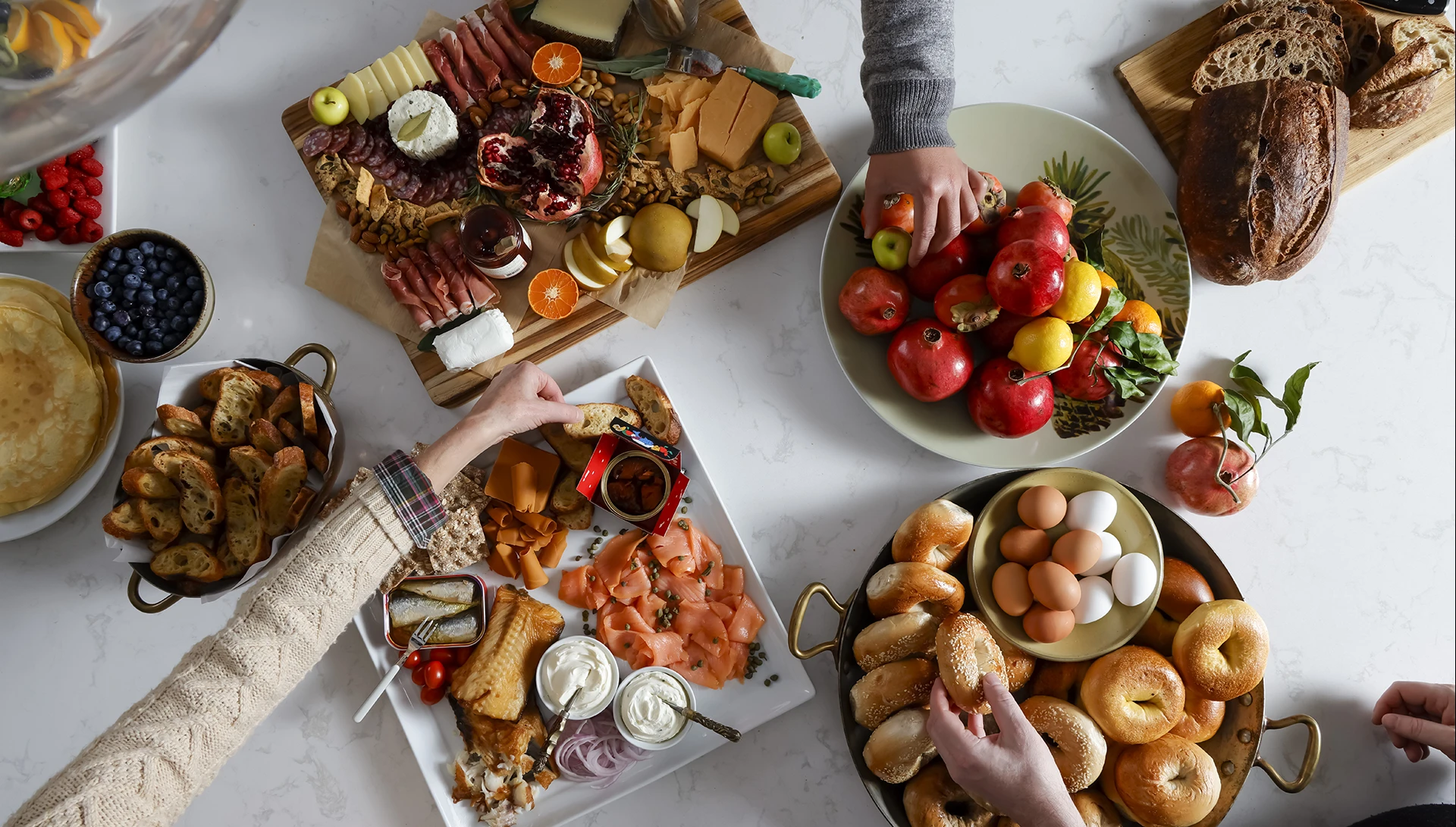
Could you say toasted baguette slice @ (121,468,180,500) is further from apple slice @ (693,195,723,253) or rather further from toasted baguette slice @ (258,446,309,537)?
apple slice @ (693,195,723,253)

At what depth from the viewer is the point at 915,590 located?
56.0 inches

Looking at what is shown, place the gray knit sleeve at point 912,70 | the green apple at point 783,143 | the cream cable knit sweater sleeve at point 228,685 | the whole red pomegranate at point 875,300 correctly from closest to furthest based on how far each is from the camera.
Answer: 1. the cream cable knit sweater sleeve at point 228,685
2. the gray knit sleeve at point 912,70
3. the whole red pomegranate at point 875,300
4. the green apple at point 783,143

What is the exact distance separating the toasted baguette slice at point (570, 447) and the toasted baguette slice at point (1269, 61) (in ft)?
4.62

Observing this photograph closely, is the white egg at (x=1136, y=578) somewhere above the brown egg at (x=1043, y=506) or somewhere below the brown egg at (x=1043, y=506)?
below

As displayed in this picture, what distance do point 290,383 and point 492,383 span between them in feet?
1.25

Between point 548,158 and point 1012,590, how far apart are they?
1.16 meters

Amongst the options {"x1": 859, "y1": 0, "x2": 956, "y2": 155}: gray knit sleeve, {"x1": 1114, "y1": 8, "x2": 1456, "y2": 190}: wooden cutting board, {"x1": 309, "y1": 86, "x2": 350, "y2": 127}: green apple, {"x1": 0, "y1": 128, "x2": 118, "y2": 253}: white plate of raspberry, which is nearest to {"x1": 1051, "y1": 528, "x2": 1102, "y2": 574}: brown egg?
{"x1": 859, "y1": 0, "x2": 956, "y2": 155}: gray knit sleeve

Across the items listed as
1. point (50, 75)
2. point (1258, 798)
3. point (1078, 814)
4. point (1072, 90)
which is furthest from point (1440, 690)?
point (50, 75)

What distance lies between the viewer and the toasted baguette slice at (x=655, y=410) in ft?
5.11

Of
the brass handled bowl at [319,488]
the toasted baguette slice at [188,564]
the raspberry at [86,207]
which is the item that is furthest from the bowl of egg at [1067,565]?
the raspberry at [86,207]

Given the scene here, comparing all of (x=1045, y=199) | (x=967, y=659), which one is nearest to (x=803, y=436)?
(x=967, y=659)

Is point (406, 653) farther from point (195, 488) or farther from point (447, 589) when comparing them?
point (195, 488)

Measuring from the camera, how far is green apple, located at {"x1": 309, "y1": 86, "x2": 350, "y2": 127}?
1597 mm

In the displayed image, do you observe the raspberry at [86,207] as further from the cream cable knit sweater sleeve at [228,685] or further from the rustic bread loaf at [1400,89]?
the rustic bread loaf at [1400,89]
